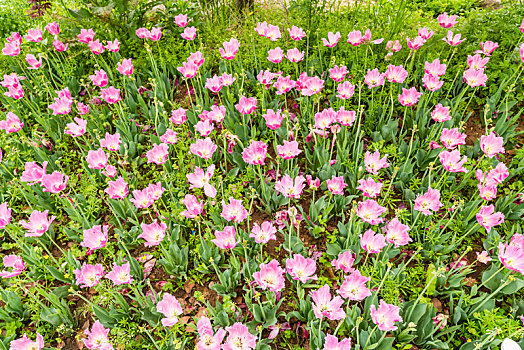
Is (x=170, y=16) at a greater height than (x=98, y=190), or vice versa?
(x=170, y=16)

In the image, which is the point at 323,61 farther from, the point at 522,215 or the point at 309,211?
the point at 522,215

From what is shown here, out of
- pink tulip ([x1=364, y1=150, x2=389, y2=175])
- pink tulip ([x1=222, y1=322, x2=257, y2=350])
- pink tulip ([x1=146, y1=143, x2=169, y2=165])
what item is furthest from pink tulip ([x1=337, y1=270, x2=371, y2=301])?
pink tulip ([x1=146, y1=143, x2=169, y2=165])

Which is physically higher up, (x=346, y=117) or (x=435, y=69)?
(x=435, y=69)

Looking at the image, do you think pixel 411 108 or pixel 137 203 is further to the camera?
pixel 411 108

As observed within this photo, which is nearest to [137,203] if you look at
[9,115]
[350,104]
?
[9,115]

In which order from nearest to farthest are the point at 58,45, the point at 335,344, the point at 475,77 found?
the point at 335,344 → the point at 475,77 → the point at 58,45

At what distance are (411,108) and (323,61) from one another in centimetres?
101

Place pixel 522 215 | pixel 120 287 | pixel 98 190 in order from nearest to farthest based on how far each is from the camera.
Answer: pixel 120 287 → pixel 522 215 → pixel 98 190

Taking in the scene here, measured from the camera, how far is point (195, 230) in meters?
2.52

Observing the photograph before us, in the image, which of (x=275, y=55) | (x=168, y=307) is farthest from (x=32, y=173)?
(x=275, y=55)

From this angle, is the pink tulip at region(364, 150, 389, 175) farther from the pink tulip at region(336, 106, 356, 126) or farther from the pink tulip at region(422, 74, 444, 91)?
the pink tulip at region(422, 74, 444, 91)

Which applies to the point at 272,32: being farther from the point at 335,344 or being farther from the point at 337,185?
the point at 335,344

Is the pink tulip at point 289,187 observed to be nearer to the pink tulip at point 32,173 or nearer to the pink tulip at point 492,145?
the pink tulip at point 492,145

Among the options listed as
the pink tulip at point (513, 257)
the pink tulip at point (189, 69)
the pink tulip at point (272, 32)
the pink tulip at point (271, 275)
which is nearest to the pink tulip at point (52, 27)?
the pink tulip at point (189, 69)
